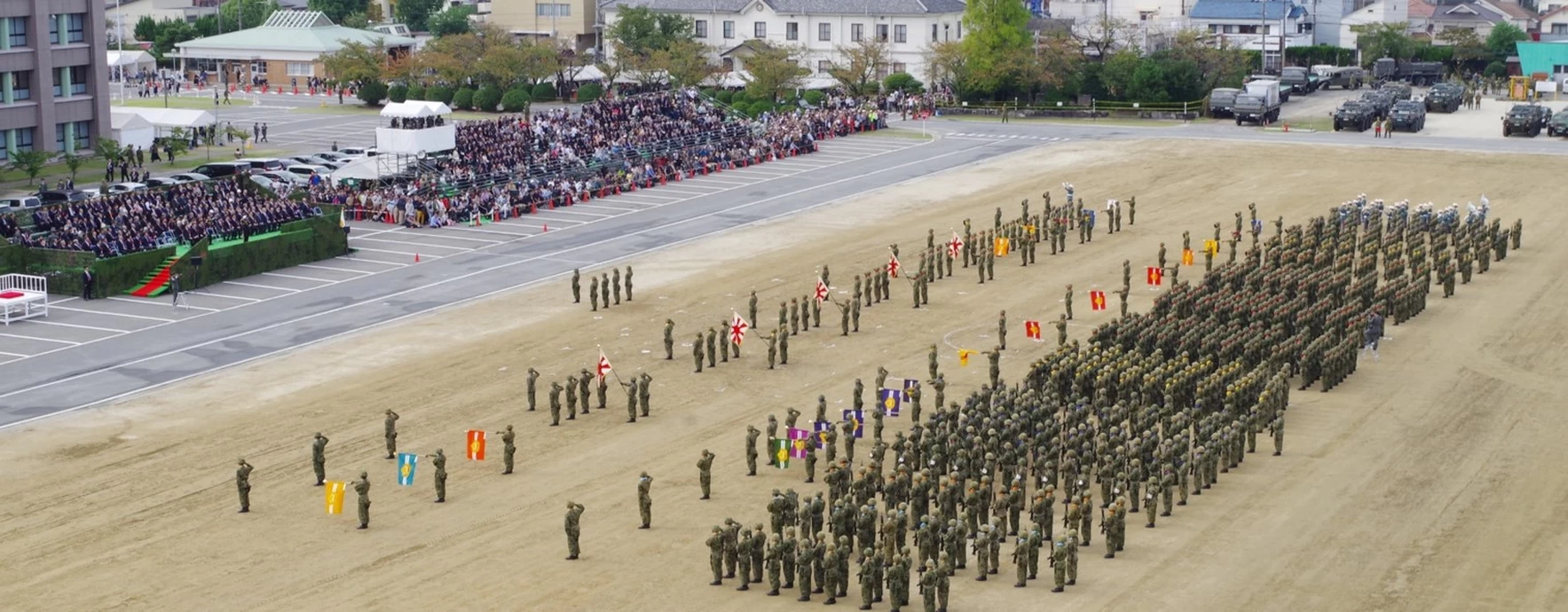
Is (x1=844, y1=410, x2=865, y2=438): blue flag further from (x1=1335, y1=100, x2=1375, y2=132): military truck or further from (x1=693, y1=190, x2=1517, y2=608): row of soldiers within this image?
(x1=1335, y1=100, x2=1375, y2=132): military truck

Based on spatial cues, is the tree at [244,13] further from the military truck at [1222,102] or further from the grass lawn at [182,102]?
the military truck at [1222,102]

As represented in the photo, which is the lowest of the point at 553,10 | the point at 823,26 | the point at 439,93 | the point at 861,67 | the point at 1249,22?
the point at 439,93

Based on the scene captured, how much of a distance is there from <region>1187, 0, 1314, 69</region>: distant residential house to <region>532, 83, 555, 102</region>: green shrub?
40785mm

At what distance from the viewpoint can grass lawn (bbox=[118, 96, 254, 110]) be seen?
98750 mm

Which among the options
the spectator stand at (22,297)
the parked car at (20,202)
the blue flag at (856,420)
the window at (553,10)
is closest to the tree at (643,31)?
the window at (553,10)

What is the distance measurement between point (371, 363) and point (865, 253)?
18.0 metres

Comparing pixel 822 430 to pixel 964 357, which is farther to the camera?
pixel 964 357

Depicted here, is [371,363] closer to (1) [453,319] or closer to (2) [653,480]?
(1) [453,319]

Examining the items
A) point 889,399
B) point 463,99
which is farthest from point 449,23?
point 889,399

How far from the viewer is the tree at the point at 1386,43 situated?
4553 inches

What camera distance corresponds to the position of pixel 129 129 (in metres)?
74.3

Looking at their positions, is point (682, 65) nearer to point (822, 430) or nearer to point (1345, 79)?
point (1345, 79)

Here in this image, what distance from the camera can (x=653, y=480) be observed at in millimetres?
34094

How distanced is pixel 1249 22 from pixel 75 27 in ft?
232
